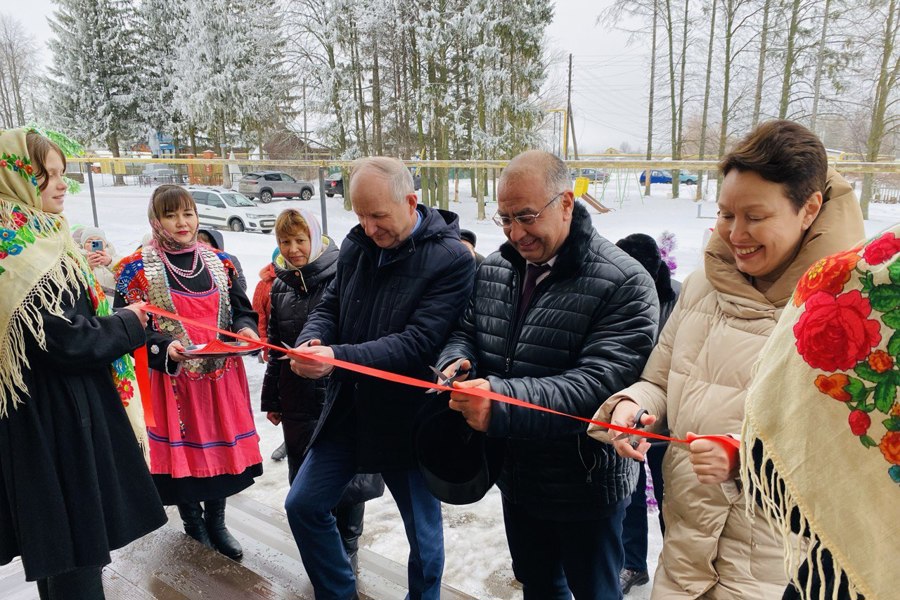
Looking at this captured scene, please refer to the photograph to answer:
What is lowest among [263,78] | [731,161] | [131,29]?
[731,161]

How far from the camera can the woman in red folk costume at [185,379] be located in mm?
3062

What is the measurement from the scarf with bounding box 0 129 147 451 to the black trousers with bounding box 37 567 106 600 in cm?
70

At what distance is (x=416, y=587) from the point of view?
2518 mm

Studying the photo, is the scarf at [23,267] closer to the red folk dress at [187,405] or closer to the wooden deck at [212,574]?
the red folk dress at [187,405]

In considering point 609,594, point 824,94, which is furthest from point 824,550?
point 824,94

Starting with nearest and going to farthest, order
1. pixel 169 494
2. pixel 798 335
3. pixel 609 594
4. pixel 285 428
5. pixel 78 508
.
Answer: pixel 798 335, pixel 609 594, pixel 78 508, pixel 169 494, pixel 285 428

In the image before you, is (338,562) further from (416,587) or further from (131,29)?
(131,29)

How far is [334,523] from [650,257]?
2.00m

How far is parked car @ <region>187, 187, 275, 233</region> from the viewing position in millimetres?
17000

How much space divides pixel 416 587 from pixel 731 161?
213cm

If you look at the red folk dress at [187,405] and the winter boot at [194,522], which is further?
the winter boot at [194,522]

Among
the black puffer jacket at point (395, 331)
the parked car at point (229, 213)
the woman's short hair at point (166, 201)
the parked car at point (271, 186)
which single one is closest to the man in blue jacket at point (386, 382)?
the black puffer jacket at point (395, 331)

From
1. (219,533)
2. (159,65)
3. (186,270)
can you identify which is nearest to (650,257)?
(186,270)

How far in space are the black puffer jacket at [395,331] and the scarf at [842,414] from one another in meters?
1.50
